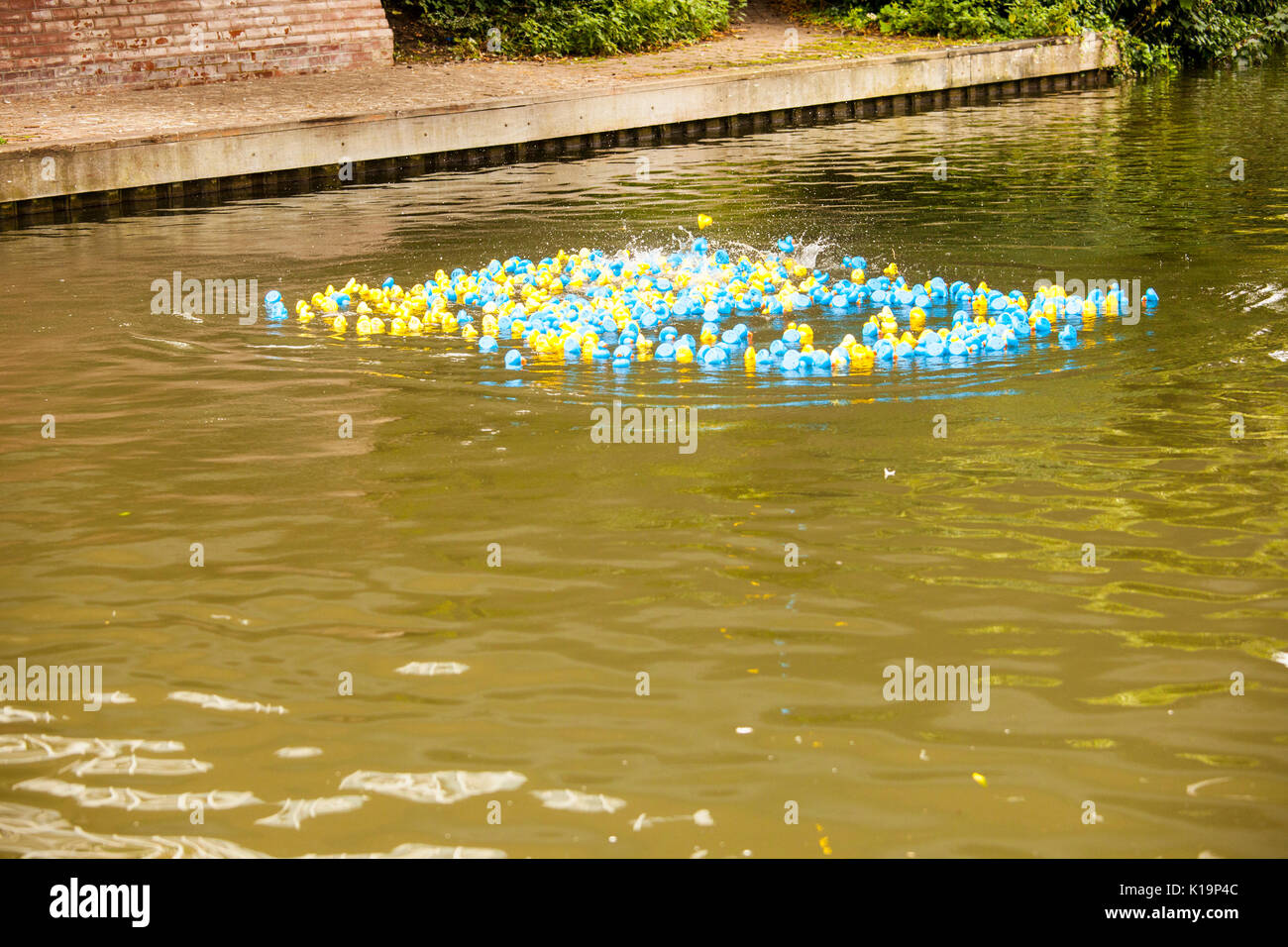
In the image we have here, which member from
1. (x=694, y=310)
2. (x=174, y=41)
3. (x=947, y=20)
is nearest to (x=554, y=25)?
(x=174, y=41)

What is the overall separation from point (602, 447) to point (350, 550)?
4.89 ft

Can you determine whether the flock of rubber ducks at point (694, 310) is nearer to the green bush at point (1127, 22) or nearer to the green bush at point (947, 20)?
the green bush at point (947, 20)

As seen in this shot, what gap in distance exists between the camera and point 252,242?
38.5 feet

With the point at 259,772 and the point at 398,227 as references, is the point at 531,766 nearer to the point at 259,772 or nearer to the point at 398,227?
the point at 259,772

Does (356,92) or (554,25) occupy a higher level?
(554,25)

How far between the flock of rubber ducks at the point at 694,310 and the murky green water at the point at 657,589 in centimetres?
28

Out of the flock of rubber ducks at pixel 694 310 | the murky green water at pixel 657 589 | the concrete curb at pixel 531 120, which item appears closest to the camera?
the murky green water at pixel 657 589

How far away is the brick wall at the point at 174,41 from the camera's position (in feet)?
55.4

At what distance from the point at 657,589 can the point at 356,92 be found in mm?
14365

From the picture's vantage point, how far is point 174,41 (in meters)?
17.7

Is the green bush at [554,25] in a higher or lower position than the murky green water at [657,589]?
higher

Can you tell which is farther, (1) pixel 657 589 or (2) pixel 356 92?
(2) pixel 356 92

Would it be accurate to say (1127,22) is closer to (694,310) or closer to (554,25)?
(554,25)

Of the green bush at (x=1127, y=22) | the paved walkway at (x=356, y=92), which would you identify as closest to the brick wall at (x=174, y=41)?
the paved walkway at (x=356, y=92)
